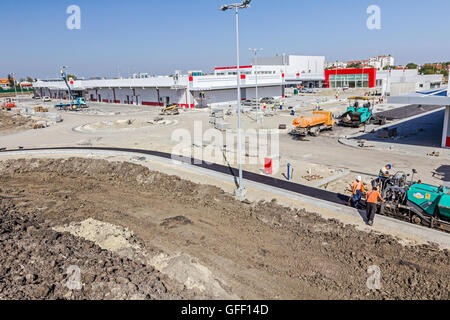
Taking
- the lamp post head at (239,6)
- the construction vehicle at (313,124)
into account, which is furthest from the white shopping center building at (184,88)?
the lamp post head at (239,6)

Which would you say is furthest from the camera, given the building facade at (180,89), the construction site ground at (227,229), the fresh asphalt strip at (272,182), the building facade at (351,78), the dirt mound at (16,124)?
the building facade at (351,78)

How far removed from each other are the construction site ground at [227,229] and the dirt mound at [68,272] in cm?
8

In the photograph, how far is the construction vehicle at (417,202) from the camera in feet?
36.8

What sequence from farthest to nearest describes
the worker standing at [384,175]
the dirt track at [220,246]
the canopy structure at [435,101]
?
1. the canopy structure at [435,101]
2. the worker standing at [384,175]
3. the dirt track at [220,246]

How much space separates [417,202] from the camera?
1184cm

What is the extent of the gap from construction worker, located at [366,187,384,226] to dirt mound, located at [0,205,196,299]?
23.9 ft

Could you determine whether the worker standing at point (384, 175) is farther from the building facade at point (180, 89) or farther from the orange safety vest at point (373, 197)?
the building facade at point (180, 89)

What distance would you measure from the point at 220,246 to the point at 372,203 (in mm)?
5550

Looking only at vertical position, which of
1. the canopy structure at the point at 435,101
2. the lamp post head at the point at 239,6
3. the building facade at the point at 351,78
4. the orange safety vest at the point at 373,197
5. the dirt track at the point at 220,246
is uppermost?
the lamp post head at the point at 239,6

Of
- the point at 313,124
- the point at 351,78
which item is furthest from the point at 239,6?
the point at 351,78

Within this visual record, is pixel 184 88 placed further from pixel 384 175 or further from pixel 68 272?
pixel 68 272

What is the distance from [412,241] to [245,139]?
60.9 feet

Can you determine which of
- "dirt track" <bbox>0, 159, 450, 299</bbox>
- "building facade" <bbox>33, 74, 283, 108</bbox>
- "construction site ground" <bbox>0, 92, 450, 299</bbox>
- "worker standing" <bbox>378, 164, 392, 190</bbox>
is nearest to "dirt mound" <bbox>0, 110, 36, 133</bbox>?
"construction site ground" <bbox>0, 92, 450, 299</bbox>

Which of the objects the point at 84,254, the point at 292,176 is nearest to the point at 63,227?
the point at 84,254
